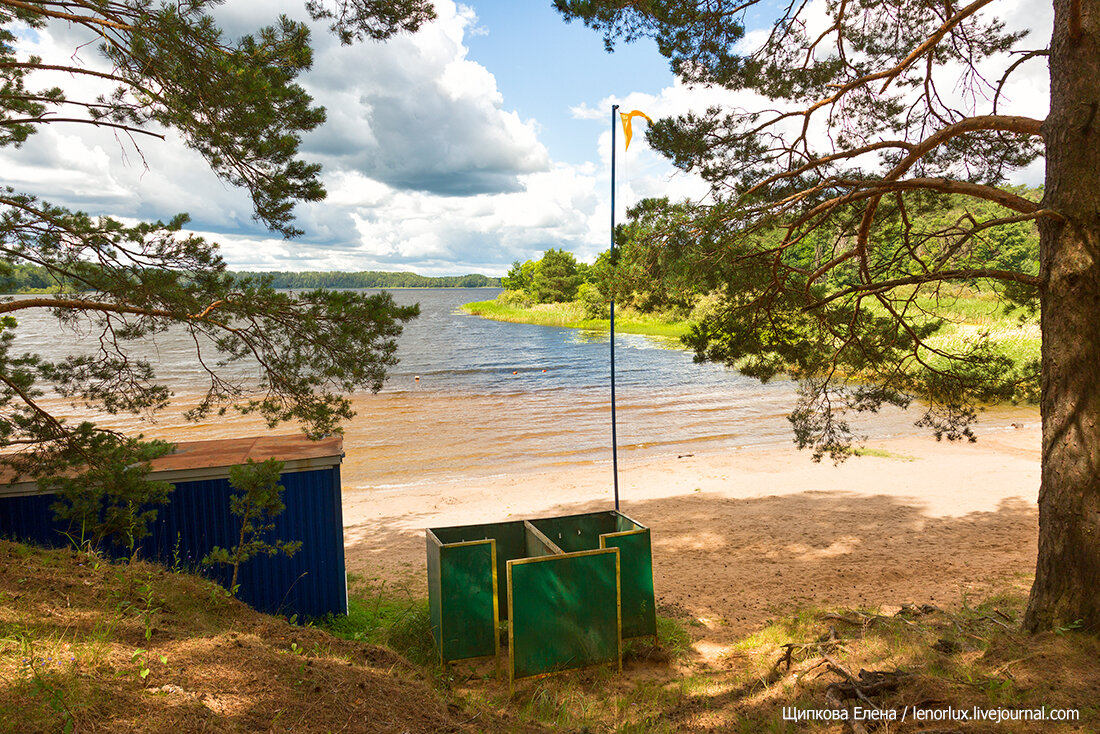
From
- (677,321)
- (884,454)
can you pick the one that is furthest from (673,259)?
(884,454)

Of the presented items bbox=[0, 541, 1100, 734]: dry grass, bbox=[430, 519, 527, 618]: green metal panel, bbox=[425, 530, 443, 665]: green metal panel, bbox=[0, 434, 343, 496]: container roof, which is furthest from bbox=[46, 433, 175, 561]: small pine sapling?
bbox=[430, 519, 527, 618]: green metal panel

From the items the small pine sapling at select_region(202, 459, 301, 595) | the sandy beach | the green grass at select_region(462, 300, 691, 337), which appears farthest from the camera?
the green grass at select_region(462, 300, 691, 337)

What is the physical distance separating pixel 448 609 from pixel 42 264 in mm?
5187

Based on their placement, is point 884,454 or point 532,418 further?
point 532,418

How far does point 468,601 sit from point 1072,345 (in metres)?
5.88

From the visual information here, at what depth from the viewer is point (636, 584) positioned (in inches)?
268

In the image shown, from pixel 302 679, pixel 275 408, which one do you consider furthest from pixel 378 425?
pixel 302 679

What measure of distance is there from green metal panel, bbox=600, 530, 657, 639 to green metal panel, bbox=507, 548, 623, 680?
0.32m

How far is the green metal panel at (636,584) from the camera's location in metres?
6.78

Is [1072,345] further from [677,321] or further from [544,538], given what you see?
[544,538]

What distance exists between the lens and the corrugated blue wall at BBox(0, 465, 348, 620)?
7.12m

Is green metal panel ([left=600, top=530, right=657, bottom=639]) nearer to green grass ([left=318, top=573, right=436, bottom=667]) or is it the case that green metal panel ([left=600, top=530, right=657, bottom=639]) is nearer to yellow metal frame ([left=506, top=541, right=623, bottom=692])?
yellow metal frame ([left=506, top=541, right=623, bottom=692])

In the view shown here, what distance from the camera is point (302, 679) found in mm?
4457

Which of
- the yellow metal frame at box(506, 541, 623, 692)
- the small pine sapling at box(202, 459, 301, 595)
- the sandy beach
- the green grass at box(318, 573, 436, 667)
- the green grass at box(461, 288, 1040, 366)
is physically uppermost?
the green grass at box(461, 288, 1040, 366)
